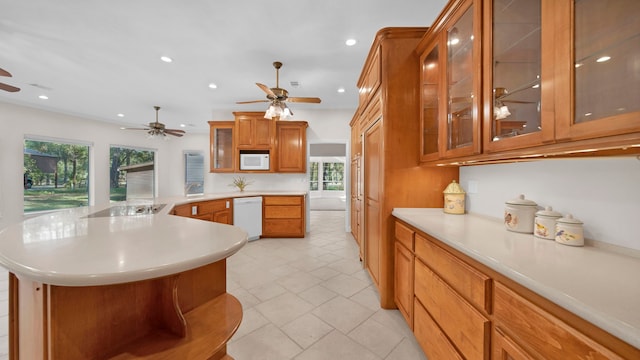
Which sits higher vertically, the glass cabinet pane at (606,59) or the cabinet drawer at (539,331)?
the glass cabinet pane at (606,59)

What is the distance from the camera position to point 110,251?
2.58ft

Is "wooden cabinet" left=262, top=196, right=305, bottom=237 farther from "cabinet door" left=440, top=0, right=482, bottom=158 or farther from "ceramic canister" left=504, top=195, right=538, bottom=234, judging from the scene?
"ceramic canister" left=504, top=195, right=538, bottom=234

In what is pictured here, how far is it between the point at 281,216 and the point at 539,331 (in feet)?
13.0

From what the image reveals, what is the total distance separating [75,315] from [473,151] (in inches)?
75.3

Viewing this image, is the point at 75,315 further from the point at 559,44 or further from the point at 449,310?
the point at 559,44

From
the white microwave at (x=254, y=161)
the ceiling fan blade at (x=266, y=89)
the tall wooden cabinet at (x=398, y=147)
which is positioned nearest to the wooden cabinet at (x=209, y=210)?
the white microwave at (x=254, y=161)

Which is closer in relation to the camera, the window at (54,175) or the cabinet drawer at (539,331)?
the cabinet drawer at (539,331)

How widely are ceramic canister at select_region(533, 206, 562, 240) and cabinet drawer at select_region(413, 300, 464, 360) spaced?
2.42 feet

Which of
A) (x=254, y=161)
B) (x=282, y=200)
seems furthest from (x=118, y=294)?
(x=254, y=161)

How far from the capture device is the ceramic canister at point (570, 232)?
1.03m

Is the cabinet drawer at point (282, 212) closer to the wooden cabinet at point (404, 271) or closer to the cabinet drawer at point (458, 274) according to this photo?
the wooden cabinet at point (404, 271)

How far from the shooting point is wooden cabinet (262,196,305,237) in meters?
4.40

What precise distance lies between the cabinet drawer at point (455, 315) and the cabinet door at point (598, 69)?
0.83 m

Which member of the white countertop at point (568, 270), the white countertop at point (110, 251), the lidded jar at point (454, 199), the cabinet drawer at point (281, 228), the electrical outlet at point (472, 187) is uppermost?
the electrical outlet at point (472, 187)
